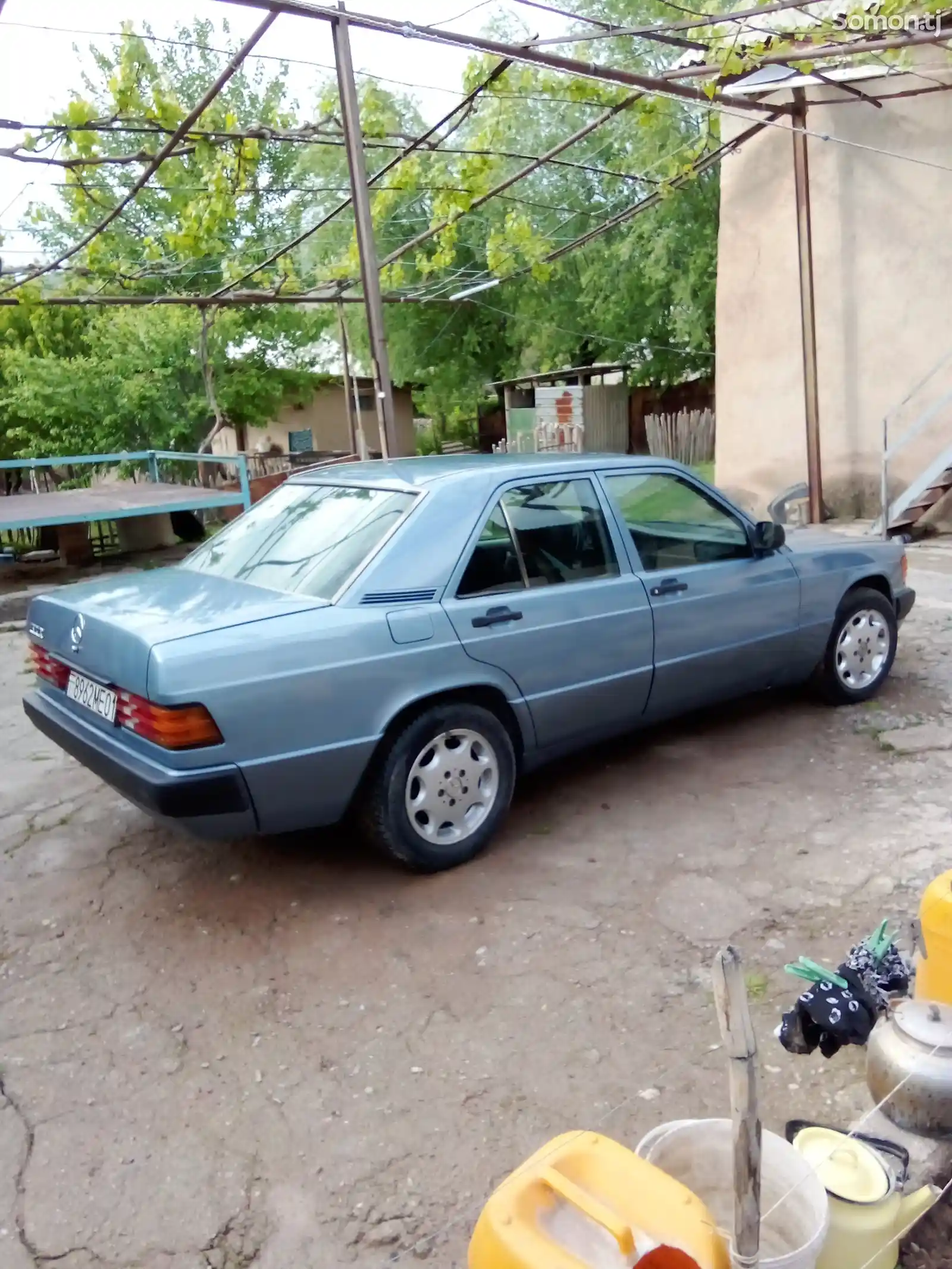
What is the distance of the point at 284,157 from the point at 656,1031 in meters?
Answer: 28.4

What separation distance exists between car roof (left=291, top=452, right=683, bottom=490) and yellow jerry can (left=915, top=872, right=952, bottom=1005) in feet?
7.50

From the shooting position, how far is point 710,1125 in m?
2.04

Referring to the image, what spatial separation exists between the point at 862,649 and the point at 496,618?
257cm

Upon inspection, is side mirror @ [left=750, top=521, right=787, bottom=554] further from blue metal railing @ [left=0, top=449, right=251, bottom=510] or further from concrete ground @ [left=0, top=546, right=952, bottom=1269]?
blue metal railing @ [left=0, top=449, right=251, bottom=510]

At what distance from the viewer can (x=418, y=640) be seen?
11.8ft

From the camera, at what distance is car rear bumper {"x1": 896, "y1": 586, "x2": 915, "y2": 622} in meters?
5.50

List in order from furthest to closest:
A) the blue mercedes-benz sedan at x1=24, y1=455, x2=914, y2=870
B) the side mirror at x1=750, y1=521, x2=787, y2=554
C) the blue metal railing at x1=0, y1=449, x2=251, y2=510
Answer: the blue metal railing at x1=0, y1=449, x2=251, y2=510
the side mirror at x1=750, y1=521, x2=787, y2=554
the blue mercedes-benz sedan at x1=24, y1=455, x2=914, y2=870

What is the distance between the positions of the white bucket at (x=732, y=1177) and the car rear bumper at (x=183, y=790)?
5.73 ft

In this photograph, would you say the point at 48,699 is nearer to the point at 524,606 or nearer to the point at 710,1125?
the point at 524,606

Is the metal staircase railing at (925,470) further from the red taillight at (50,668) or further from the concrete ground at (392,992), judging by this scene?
the red taillight at (50,668)

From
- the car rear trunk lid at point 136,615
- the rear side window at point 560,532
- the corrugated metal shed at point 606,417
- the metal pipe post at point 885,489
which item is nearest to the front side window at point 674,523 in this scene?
the rear side window at point 560,532

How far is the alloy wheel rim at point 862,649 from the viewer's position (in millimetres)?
5273

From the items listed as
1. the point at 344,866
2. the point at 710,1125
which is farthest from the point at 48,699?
the point at 710,1125

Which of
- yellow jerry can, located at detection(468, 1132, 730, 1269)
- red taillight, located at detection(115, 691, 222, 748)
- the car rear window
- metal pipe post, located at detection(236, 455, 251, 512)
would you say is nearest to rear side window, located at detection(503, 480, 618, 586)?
the car rear window
